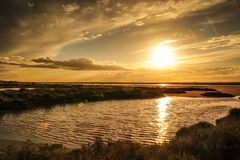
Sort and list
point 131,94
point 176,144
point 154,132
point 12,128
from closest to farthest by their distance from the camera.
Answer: point 176,144, point 154,132, point 12,128, point 131,94

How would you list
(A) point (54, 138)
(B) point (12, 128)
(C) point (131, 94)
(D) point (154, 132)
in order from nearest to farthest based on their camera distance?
(A) point (54, 138), (D) point (154, 132), (B) point (12, 128), (C) point (131, 94)

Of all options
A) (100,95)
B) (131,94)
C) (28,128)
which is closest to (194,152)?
(28,128)

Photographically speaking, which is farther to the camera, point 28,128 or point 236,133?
point 28,128

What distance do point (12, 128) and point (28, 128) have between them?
59.8 inches

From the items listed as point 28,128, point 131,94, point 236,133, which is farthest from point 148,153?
point 131,94

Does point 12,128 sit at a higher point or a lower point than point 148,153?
lower

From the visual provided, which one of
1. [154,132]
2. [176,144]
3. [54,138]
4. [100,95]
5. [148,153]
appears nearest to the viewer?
[148,153]

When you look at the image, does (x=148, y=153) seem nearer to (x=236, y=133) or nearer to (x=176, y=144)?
(x=176, y=144)

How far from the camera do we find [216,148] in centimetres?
998

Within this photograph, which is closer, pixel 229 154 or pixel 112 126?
pixel 229 154

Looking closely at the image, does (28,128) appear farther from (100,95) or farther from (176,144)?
(100,95)

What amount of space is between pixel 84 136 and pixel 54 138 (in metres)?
2.34

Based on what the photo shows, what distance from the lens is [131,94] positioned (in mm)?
68188

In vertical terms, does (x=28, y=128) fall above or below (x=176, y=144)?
below
